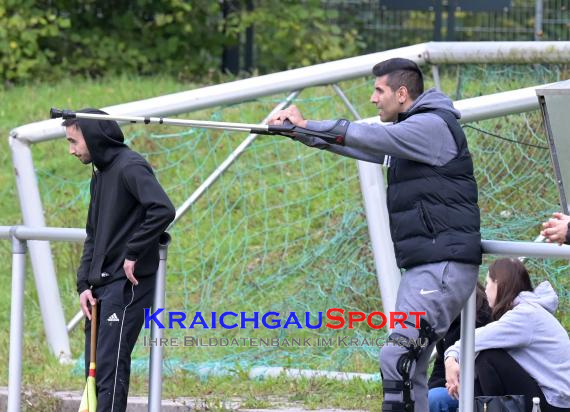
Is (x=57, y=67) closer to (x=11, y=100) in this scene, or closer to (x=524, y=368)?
(x=11, y=100)

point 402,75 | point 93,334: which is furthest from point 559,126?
point 93,334

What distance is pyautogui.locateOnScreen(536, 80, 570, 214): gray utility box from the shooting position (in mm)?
4363

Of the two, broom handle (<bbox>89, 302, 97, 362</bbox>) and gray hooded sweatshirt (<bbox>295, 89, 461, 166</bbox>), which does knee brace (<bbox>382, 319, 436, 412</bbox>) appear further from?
broom handle (<bbox>89, 302, 97, 362</bbox>)

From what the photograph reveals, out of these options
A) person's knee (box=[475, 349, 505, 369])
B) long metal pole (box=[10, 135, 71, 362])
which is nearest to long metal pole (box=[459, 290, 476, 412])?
person's knee (box=[475, 349, 505, 369])

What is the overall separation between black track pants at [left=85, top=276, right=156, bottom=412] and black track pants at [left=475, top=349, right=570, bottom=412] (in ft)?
4.53

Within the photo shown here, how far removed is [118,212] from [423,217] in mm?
1331

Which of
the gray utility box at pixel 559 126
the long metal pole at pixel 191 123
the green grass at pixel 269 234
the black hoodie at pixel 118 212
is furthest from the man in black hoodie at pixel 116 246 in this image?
the gray utility box at pixel 559 126

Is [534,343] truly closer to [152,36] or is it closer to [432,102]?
[432,102]

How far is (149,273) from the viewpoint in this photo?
5.08 m

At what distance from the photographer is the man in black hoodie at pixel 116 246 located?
5.02m

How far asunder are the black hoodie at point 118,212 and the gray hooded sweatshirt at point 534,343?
1.28 meters

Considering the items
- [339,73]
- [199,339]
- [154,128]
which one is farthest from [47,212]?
[339,73]

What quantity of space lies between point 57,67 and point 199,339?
6.91m

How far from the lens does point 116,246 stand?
16.8 ft
